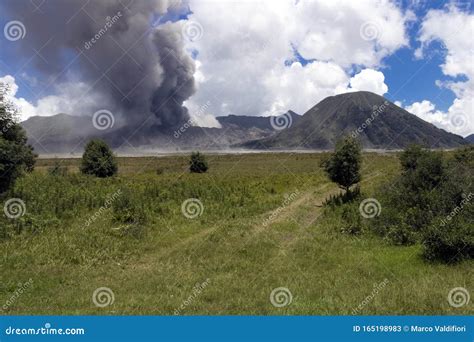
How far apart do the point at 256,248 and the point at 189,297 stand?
757 centimetres

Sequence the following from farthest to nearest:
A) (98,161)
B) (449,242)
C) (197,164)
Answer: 1. (197,164)
2. (98,161)
3. (449,242)

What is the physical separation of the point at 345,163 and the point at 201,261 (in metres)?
17.4

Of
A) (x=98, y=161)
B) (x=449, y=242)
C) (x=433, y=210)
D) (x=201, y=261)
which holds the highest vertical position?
(x=98, y=161)

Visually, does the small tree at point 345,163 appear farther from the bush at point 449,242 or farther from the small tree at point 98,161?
the small tree at point 98,161

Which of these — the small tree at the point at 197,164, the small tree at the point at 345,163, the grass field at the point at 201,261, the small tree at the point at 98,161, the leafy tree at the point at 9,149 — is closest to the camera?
the grass field at the point at 201,261

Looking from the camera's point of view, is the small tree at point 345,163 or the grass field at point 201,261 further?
the small tree at point 345,163

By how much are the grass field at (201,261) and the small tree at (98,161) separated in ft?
49.1

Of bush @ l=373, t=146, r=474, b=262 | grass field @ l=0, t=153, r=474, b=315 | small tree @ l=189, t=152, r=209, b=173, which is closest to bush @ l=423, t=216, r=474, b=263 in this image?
bush @ l=373, t=146, r=474, b=262

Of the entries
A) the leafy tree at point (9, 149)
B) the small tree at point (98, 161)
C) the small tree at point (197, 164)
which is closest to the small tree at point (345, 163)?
the leafy tree at point (9, 149)

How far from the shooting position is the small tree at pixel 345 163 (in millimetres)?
31266

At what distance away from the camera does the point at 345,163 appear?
31.0 m

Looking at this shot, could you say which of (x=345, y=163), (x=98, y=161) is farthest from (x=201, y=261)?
(x=98, y=161)

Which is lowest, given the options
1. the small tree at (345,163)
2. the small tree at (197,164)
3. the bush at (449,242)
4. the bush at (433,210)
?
the bush at (449,242)

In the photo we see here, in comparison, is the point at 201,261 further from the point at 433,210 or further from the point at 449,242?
the point at 433,210
